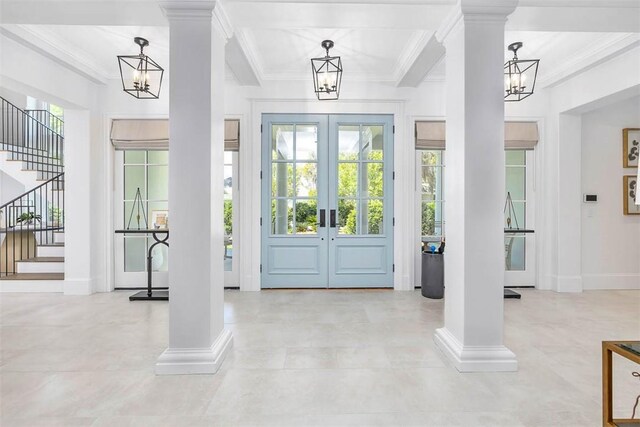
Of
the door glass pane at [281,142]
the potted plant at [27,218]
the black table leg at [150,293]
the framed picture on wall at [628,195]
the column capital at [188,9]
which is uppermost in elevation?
the column capital at [188,9]

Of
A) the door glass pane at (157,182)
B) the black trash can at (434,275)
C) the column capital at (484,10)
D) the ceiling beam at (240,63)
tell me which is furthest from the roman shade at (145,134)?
the column capital at (484,10)

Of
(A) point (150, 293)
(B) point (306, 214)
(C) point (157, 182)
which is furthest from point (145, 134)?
(B) point (306, 214)

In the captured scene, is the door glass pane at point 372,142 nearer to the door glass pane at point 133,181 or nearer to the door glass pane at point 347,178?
the door glass pane at point 347,178

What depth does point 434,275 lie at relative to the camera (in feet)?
15.5

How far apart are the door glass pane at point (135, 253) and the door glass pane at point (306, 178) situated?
2.30m

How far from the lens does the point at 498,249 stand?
8.84 feet

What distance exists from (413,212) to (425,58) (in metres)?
2.02

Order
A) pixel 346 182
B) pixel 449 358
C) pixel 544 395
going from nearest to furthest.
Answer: pixel 544 395, pixel 449 358, pixel 346 182

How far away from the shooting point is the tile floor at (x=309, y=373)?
2.09 metres

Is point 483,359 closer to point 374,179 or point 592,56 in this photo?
point 374,179

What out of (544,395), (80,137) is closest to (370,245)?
(544,395)

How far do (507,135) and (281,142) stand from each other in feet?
10.4

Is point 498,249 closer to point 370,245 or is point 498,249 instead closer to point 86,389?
point 370,245

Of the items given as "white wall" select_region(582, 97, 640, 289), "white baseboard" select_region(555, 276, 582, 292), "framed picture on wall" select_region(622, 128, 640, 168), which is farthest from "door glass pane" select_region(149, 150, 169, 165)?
"framed picture on wall" select_region(622, 128, 640, 168)
